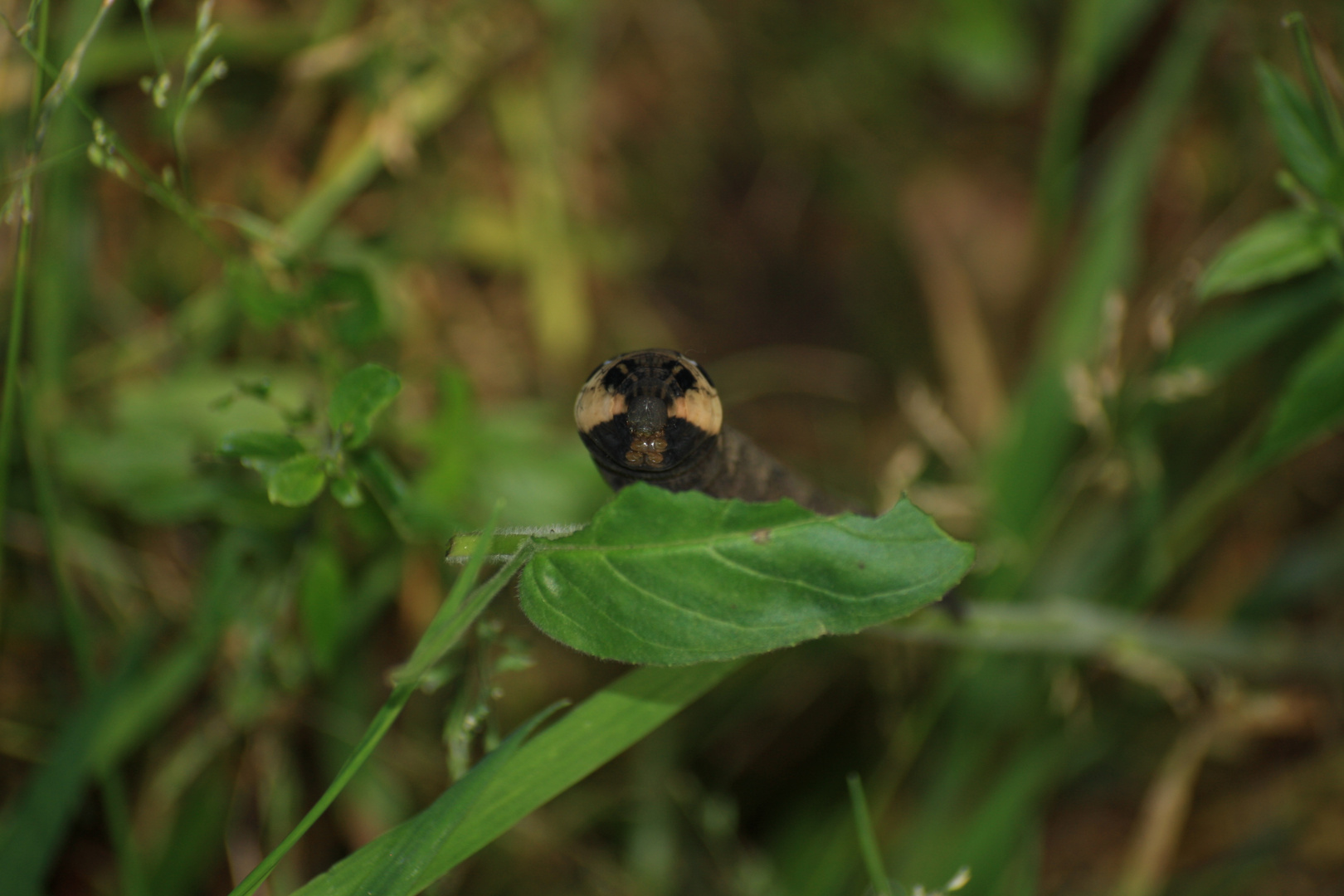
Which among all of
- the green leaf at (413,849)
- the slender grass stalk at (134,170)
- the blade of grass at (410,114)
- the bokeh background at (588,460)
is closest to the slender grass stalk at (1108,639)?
the bokeh background at (588,460)

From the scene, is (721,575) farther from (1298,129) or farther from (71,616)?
(71,616)

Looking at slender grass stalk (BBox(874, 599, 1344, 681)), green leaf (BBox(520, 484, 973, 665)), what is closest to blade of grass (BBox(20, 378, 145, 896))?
green leaf (BBox(520, 484, 973, 665))

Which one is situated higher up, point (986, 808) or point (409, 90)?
point (409, 90)

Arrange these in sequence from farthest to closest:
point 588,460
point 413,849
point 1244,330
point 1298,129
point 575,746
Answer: point 588,460, point 1244,330, point 1298,129, point 575,746, point 413,849

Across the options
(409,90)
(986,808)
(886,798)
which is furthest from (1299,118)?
(409,90)

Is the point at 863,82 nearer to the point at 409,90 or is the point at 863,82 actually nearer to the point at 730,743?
the point at 409,90

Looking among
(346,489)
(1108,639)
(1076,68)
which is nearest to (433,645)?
(346,489)

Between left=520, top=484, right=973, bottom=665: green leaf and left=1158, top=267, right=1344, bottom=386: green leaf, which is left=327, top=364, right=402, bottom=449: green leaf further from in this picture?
left=1158, top=267, right=1344, bottom=386: green leaf
